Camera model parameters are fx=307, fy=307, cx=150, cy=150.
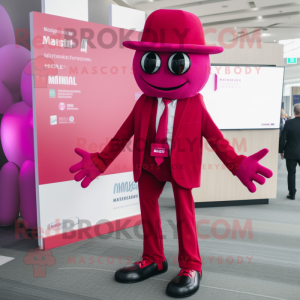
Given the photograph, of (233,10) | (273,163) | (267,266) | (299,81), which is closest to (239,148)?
(273,163)

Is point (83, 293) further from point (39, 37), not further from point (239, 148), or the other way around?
point (239, 148)

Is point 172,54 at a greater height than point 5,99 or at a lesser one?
greater

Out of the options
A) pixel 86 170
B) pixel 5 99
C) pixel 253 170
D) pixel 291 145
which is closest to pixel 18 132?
pixel 5 99

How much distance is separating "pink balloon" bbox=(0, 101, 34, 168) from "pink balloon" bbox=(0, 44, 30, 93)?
0.21 meters

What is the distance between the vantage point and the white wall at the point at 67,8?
8.03 feet

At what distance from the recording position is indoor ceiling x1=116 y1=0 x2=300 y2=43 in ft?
23.8

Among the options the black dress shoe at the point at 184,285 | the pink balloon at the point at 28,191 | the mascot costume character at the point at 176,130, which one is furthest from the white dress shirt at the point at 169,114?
the pink balloon at the point at 28,191

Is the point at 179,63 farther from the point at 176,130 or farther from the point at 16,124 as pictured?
the point at 16,124

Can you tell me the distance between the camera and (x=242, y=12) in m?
7.96

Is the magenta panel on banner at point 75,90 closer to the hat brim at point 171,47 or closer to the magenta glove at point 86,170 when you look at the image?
the magenta glove at point 86,170

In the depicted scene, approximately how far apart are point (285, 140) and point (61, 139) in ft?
10.6

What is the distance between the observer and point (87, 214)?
2.78 metres

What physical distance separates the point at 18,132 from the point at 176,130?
1.60 metres

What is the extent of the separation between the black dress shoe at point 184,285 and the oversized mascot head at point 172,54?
1122 millimetres
